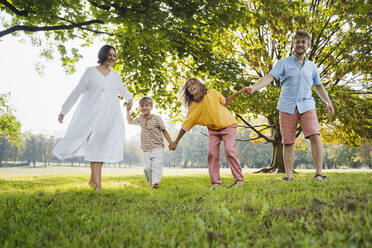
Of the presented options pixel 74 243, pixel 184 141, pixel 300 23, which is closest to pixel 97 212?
pixel 74 243

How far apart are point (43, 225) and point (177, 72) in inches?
379

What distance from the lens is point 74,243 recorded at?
176 cm

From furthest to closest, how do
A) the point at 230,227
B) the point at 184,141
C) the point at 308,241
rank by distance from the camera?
the point at 184,141
the point at 230,227
the point at 308,241

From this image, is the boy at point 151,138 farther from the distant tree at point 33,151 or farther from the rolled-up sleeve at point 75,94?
the distant tree at point 33,151

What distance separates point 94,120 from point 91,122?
62 mm

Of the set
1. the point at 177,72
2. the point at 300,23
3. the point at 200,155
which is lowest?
the point at 200,155

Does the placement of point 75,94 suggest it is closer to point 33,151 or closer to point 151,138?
point 151,138

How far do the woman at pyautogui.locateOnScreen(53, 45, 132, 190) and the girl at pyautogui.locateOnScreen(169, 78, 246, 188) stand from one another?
138 centimetres

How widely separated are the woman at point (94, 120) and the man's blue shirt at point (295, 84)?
311cm

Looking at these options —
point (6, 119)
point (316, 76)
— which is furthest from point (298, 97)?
point (6, 119)

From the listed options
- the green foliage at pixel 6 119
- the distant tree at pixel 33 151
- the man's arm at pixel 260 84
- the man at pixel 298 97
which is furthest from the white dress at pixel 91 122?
the distant tree at pixel 33 151

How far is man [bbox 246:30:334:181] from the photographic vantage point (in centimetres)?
448

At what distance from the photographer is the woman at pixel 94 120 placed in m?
4.32

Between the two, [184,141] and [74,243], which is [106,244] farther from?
[184,141]
